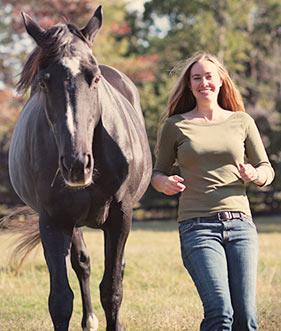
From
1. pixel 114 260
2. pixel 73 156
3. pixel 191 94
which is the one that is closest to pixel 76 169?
pixel 73 156

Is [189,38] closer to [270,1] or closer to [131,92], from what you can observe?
[270,1]

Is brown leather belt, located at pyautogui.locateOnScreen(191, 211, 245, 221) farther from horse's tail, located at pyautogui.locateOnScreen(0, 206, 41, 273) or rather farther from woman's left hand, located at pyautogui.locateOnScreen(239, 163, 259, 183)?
horse's tail, located at pyautogui.locateOnScreen(0, 206, 41, 273)

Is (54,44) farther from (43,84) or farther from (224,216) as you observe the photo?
(224,216)

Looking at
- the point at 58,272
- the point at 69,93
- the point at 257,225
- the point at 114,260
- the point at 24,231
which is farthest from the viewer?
the point at 257,225

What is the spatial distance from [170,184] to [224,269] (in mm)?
567

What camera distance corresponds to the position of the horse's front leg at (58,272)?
4.09 metres

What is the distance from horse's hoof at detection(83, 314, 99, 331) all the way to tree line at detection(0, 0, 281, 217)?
1452cm

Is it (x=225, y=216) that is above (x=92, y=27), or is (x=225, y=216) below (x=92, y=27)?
below

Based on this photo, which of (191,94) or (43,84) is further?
(191,94)

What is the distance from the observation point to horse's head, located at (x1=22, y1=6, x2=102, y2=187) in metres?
3.28

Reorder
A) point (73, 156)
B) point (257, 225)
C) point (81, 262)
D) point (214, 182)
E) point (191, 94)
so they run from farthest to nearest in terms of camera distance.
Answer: point (257, 225)
point (81, 262)
point (191, 94)
point (214, 182)
point (73, 156)

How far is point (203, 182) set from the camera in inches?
137

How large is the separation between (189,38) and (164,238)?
14.9 meters

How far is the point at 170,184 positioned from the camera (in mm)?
3385
